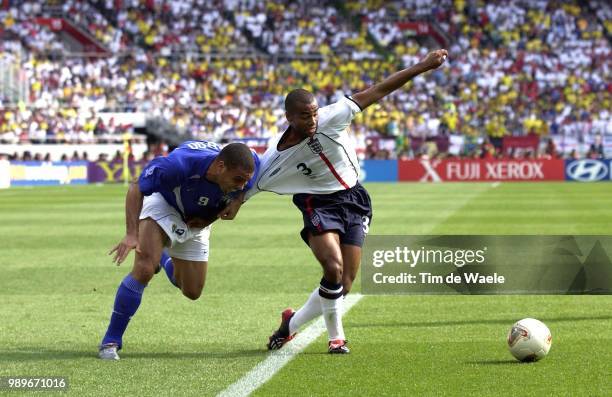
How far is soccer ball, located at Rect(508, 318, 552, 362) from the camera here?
7.54m

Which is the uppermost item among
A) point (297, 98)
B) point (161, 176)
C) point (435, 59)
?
point (435, 59)

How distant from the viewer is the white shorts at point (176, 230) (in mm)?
8211

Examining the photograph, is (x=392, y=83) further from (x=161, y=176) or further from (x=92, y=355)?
(x=92, y=355)

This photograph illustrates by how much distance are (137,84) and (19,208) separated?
73.0 ft

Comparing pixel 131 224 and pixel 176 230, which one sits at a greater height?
pixel 131 224

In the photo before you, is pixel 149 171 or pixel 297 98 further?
pixel 149 171

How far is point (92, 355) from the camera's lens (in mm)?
8102

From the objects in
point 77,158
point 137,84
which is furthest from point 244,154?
point 137,84

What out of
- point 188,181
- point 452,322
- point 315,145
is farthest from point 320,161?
point 452,322

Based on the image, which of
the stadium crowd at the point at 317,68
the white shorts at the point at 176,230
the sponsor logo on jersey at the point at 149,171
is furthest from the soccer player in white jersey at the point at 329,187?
the stadium crowd at the point at 317,68

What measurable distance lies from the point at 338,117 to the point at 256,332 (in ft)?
7.19

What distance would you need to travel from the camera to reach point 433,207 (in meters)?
27.3

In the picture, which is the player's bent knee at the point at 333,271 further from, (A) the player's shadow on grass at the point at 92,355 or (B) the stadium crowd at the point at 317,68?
(B) the stadium crowd at the point at 317,68

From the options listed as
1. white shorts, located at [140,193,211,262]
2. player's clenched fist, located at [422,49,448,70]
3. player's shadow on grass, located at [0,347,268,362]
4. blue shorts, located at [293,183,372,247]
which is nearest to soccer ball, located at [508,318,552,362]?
blue shorts, located at [293,183,372,247]
